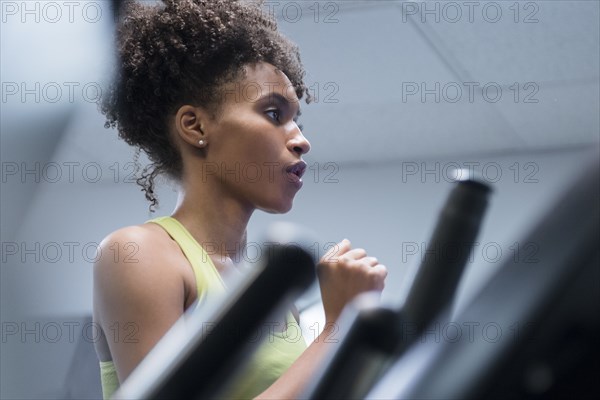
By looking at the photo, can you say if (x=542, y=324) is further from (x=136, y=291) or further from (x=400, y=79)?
(x=400, y=79)

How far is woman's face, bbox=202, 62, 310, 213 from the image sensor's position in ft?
2.30

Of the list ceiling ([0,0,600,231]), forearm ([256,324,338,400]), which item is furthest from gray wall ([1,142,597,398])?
forearm ([256,324,338,400])

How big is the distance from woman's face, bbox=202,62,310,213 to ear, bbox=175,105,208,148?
0.01 m

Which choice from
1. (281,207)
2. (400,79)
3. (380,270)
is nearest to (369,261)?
(380,270)

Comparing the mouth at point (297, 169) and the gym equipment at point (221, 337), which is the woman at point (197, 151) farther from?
the gym equipment at point (221, 337)

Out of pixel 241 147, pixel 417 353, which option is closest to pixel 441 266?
pixel 417 353

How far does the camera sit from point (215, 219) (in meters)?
0.78

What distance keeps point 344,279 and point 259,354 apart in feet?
1.16

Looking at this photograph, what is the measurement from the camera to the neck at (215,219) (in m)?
0.77

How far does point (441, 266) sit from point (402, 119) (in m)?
2.68

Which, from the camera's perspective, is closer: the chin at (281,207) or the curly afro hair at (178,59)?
the chin at (281,207)

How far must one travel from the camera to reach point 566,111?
279 centimetres

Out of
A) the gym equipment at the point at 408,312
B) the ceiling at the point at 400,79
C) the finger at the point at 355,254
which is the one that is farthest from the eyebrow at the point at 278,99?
the ceiling at the point at 400,79

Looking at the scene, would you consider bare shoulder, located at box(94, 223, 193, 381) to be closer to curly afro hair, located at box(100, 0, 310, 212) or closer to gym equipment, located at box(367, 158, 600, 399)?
curly afro hair, located at box(100, 0, 310, 212)
